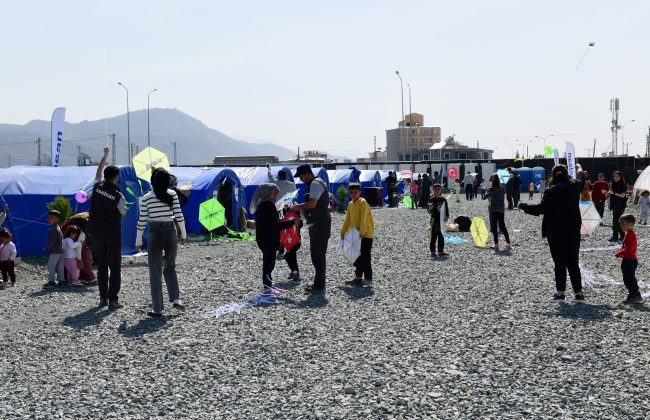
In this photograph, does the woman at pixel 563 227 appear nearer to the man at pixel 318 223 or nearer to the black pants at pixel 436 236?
the man at pixel 318 223

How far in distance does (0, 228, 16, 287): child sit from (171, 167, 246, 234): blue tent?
856 cm

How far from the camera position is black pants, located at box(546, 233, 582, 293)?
9.77m

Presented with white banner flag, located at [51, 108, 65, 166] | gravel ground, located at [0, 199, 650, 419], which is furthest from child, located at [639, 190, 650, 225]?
white banner flag, located at [51, 108, 65, 166]

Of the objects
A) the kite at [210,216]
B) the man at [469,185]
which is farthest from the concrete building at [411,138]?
the kite at [210,216]

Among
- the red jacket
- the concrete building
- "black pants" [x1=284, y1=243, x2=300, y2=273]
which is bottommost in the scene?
"black pants" [x1=284, y1=243, x2=300, y2=273]

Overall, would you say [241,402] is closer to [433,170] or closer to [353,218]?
[353,218]

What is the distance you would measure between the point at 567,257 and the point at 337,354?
13.5 feet

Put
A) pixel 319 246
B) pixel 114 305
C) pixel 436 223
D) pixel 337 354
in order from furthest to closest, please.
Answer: pixel 436 223, pixel 319 246, pixel 114 305, pixel 337 354

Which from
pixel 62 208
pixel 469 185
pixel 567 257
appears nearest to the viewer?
pixel 567 257

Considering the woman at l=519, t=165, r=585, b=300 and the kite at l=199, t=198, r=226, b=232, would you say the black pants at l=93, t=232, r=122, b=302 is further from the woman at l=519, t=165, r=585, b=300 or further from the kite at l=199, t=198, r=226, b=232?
A: the kite at l=199, t=198, r=226, b=232

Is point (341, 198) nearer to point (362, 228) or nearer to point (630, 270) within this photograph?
point (362, 228)

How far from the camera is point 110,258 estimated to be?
9.85 m

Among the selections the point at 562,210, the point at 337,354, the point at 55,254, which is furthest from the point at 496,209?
the point at 337,354

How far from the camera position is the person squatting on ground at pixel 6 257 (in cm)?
1269
